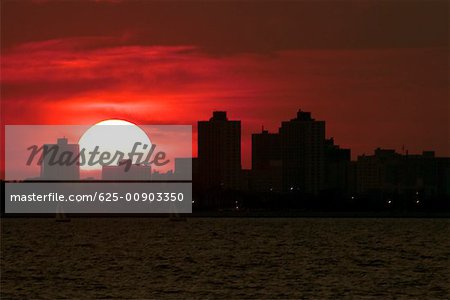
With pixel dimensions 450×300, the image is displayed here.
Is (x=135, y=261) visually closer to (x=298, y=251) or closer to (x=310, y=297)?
(x=298, y=251)

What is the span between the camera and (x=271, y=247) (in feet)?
420

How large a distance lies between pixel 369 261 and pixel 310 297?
34.1 metres

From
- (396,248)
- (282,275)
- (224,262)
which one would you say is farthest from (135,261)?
(396,248)

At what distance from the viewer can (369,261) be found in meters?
102

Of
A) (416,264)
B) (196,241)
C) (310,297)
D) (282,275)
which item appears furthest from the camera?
(196,241)

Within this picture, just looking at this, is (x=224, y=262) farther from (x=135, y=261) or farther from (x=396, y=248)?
(x=396, y=248)

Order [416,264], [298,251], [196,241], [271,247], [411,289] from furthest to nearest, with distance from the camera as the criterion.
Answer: [196,241], [271,247], [298,251], [416,264], [411,289]

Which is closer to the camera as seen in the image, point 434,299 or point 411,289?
point 434,299

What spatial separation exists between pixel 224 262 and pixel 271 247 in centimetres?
2977

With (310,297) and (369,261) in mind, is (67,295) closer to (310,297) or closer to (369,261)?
(310,297)

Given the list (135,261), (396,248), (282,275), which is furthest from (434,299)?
(396,248)

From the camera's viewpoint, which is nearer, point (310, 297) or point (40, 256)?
point (310, 297)

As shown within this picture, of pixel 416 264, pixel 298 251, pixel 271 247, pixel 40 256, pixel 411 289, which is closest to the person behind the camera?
pixel 411 289

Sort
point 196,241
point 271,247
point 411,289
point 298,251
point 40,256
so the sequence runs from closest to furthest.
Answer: point 411,289 < point 40,256 < point 298,251 < point 271,247 < point 196,241
